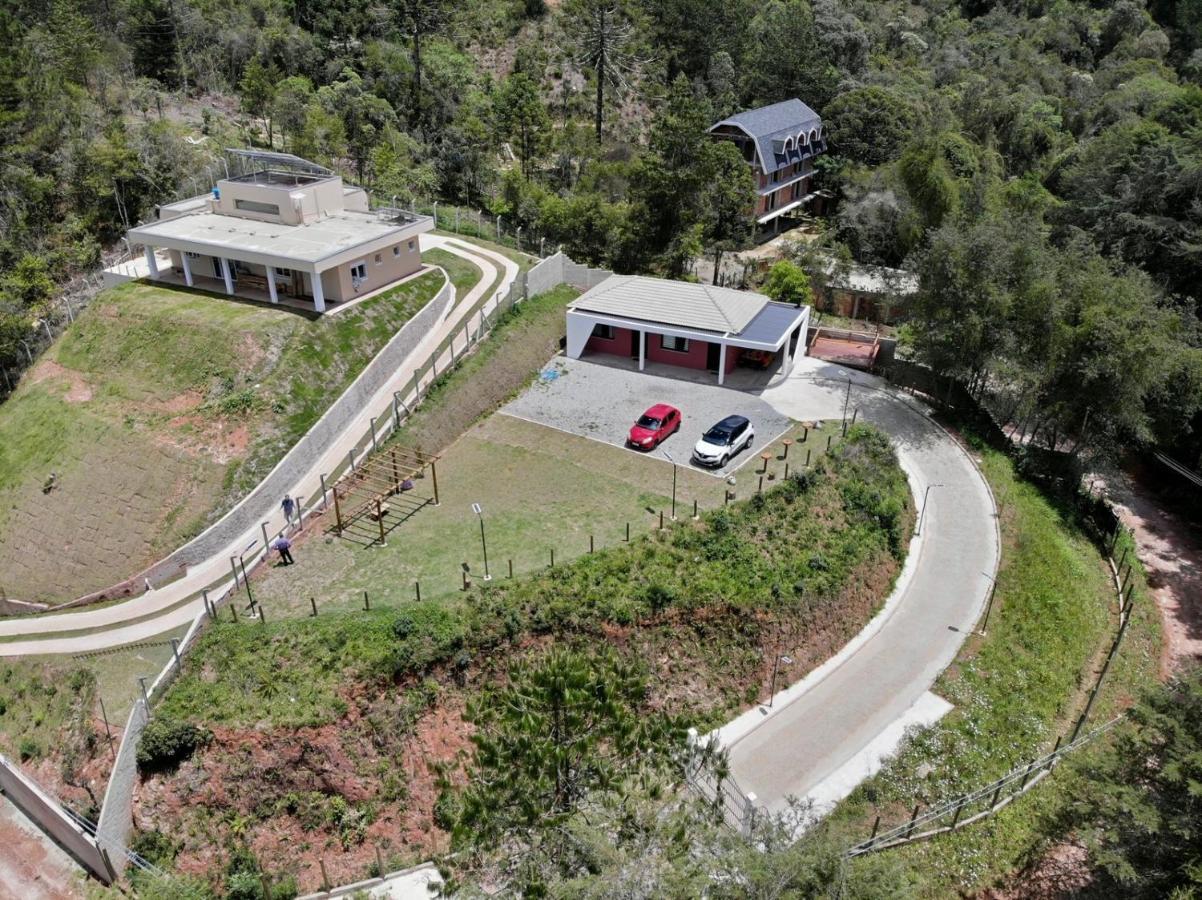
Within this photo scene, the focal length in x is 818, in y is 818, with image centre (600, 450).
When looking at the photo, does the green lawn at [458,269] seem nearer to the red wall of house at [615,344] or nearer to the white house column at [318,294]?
the red wall of house at [615,344]

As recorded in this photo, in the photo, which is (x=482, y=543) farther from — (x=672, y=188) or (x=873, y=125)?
(x=873, y=125)

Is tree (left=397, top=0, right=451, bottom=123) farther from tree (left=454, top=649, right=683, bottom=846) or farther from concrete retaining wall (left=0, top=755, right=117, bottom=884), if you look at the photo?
tree (left=454, top=649, right=683, bottom=846)

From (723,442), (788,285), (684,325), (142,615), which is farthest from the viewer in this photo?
(788,285)

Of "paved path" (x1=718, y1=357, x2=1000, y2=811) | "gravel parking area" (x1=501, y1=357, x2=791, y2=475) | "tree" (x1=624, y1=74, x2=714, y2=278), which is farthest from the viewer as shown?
"tree" (x1=624, y1=74, x2=714, y2=278)

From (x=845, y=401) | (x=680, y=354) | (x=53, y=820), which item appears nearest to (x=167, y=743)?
(x=53, y=820)

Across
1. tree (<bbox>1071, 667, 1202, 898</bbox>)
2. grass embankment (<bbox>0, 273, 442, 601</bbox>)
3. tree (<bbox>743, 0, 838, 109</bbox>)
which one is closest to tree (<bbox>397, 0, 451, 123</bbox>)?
tree (<bbox>743, 0, 838, 109</bbox>)

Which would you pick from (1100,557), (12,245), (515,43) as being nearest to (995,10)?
(515,43)

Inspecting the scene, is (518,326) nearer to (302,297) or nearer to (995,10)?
(302,297)
